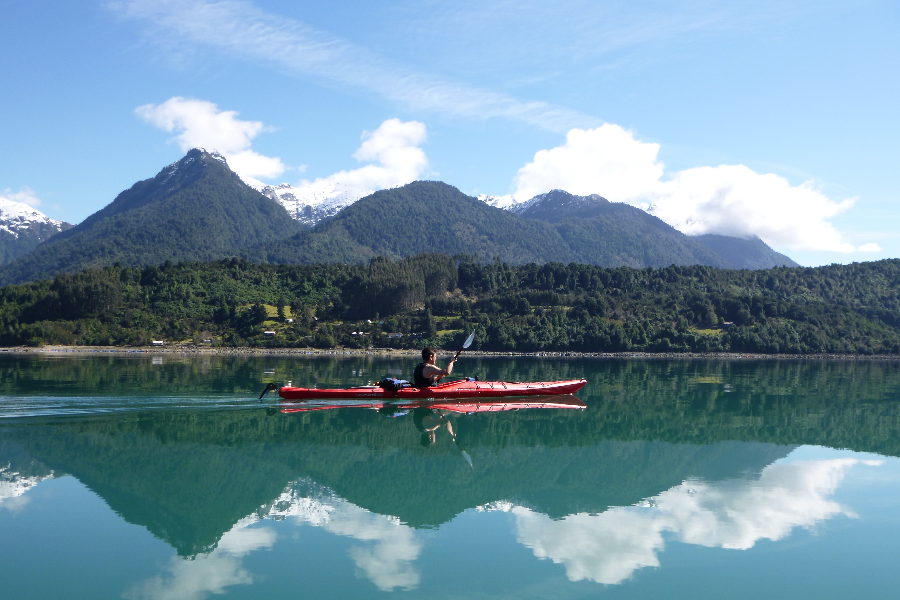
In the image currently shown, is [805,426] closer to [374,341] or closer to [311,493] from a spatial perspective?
[311,493]

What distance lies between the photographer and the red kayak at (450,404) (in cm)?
3089

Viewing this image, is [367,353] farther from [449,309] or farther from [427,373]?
[427,373]

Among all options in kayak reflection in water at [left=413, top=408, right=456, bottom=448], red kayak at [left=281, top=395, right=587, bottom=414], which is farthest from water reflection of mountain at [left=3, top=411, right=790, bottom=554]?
red kayak at [left=281, top=395, right=587, bottom=414]

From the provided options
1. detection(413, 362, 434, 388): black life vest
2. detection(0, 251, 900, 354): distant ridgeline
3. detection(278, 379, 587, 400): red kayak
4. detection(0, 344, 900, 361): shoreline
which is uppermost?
detection(0, 251, 900, 354): distant ridgeline

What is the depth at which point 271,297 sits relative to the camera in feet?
470

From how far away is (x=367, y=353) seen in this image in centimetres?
11625

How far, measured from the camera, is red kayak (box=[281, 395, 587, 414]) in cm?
3089

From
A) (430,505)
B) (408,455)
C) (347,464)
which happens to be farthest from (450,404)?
(430,505)

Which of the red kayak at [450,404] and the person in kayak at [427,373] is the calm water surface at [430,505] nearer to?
the red kayak at [450,404]

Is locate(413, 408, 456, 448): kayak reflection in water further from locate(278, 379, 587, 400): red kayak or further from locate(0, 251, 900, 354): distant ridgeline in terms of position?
locate(0, 251, 900, 354): distant ridgeline

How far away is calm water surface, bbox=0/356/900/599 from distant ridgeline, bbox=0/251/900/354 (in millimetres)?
91877

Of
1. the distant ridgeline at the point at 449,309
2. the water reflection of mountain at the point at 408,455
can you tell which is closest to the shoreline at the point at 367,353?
the distant ridgeline at the point at 449,309

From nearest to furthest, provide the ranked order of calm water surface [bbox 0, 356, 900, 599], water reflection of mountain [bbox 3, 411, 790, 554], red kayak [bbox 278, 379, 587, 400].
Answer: calm water surface [bbox 0, 356, 900, 599], water reflection of mountain [bbox 3, 411, 790, 554], red kayak [bbox 278, 379, 587, 400]

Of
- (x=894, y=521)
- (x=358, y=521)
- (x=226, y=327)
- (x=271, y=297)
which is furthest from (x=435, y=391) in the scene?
(x=271, y=297)
